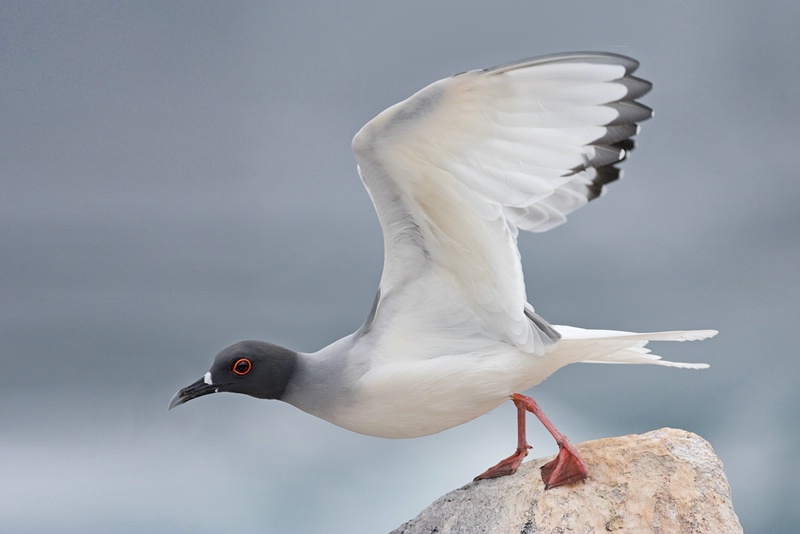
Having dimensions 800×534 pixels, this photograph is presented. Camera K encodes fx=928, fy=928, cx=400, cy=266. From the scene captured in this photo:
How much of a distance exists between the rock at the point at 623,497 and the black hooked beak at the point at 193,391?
105 centimetres

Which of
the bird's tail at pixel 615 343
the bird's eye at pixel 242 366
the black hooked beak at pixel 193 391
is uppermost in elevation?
the bird's eye at pixel 242 366

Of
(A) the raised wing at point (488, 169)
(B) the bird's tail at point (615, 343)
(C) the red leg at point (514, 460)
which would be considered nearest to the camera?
(A) the raised wing at point (488, 169)

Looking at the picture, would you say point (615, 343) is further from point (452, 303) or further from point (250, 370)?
point (250, 370)

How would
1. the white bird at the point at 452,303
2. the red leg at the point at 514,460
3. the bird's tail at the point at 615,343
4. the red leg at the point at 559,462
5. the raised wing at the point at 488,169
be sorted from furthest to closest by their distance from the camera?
the red leg at the point at 514,460, the red leg at the point at 559,462, the bird's tail at the point at 615,343, the white bird at the point at 452,303, the raised wing at the point at 488,169

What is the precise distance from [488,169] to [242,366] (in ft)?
4.02

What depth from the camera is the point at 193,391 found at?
357 cm

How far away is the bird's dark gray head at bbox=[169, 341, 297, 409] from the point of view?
3.52 metres

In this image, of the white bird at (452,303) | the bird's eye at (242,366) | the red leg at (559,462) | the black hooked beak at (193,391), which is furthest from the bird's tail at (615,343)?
the black hooked beak at (193,391)

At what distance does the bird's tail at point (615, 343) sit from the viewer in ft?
11.1

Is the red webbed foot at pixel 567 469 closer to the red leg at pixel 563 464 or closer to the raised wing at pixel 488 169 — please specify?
the red leg at pixel 563 464

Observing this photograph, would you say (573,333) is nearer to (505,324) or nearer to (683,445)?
(505,324)

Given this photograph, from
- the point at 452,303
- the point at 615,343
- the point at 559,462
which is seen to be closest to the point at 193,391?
the point at 452,303

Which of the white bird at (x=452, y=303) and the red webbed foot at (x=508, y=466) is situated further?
the red webbed foot at (x=508, y=466)

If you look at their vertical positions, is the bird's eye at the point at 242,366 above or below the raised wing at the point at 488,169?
below
